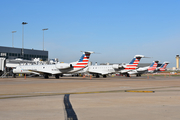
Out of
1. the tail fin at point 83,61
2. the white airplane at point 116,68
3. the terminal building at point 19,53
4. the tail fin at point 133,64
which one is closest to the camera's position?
the tail fin at point 83,61

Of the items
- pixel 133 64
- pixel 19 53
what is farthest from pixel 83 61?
pixel 19 53

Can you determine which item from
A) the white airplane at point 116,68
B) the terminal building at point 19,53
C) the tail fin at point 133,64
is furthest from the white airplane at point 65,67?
A: the terminal building at point 19,53

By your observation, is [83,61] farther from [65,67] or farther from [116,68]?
[116,68]

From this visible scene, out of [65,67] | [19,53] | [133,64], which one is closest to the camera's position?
[65,67]

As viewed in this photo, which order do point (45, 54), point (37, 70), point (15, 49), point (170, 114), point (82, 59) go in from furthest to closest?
point (45, 54) < point (15, 49) < point (37, 70) < point (82, 59) < point (170, 114)

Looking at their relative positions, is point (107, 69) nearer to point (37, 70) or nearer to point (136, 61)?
point (136, 61)

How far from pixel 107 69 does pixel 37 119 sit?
52.5 metres

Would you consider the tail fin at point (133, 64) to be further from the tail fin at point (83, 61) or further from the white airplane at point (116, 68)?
the tail fin at point (83, 61)

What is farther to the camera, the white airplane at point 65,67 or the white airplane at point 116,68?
the white airplane at point 116,68

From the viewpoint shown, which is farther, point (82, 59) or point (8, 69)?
point (8, 69)

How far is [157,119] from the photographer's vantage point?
7.50 metres

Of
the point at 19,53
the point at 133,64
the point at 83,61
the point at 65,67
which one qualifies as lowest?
the point at 65,67

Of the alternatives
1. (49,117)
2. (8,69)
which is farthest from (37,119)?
(8,69)

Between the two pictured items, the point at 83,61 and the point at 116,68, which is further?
the point at 116,68
